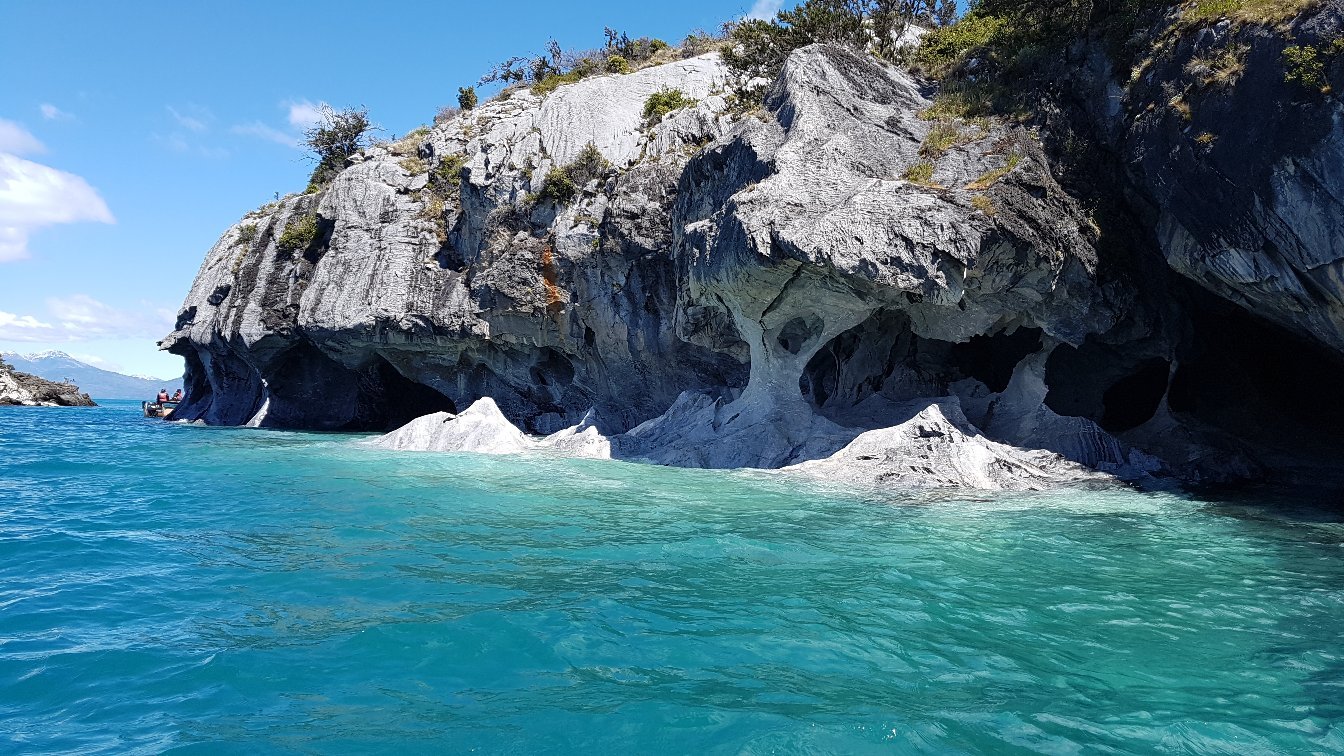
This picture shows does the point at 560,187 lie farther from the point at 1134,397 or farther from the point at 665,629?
the point at 665,629

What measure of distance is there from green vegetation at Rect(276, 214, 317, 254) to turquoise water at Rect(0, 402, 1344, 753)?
23.5 metres

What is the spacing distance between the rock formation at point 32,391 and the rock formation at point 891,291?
46.6 metres

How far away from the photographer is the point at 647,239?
79.4 feet

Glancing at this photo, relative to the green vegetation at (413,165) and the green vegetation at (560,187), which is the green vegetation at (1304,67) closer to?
the green vegetation at (560,187)

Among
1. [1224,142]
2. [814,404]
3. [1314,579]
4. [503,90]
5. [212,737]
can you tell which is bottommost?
[212,737]

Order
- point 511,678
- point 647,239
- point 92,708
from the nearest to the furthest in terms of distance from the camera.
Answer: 1. point 92,708
2. point 511,678
3. point 647,239

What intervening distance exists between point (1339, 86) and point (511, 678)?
535 inches

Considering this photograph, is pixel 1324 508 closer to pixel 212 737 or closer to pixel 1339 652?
pixel 1339 652

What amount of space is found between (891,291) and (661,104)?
1600 cm

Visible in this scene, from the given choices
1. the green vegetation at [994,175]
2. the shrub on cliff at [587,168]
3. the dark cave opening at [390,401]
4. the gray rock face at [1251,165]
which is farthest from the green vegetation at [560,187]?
the gray rock face at [1251,165]

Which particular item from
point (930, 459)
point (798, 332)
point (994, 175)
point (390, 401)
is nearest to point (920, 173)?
point (994, 175)

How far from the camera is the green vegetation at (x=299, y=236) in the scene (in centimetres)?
3381

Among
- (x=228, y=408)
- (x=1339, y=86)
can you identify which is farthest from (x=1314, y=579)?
(x=228, y=408)

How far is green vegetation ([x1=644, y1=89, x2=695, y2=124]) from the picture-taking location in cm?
2908
